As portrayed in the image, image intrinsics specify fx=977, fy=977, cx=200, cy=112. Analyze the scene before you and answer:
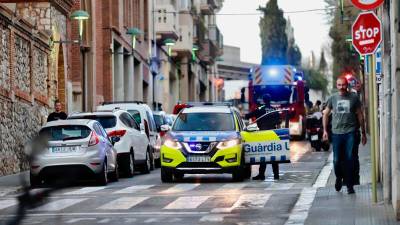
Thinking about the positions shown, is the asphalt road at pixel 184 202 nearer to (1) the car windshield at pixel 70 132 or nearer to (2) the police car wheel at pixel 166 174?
(2) the police car wheel at pixel 166 174

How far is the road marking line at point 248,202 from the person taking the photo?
1330cm

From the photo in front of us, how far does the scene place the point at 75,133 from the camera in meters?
20.2

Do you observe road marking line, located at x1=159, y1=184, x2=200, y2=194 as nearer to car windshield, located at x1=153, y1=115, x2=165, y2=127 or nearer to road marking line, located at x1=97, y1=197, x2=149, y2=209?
road marking line, located at x1=97, y1=197, x2=149, y2=209

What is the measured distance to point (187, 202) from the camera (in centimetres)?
1459

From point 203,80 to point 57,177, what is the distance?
80.6 m

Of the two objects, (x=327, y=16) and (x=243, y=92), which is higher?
(x=327, y=16)

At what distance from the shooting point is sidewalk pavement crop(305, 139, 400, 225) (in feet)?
35.6

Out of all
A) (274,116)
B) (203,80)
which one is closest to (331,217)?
(274,116)

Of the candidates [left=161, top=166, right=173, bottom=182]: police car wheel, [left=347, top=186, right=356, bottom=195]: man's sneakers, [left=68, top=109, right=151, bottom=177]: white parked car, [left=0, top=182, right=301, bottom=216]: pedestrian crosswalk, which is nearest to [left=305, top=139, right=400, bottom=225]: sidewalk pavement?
[left=347, top=186, right=356, bottom=195]: man's sneakers

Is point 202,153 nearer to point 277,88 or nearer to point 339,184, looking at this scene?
point 339,184

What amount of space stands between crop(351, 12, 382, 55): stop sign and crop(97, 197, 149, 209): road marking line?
157 inches

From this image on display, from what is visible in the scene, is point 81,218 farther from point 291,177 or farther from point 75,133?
point 291,177

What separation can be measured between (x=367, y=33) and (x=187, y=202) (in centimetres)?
377

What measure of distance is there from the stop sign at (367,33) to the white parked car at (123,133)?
11105 mm
